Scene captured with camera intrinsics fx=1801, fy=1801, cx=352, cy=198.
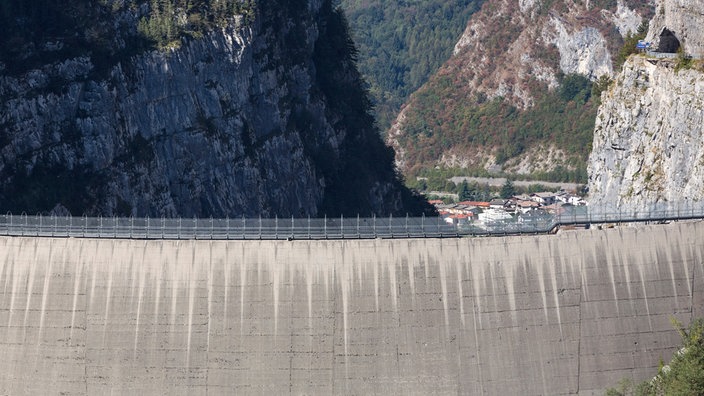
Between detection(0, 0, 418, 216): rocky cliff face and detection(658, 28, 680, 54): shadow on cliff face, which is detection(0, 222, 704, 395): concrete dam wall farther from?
detection(658, 28, 680, 54): shadow on cliff face

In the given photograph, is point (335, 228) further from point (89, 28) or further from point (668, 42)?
point (668, 42)

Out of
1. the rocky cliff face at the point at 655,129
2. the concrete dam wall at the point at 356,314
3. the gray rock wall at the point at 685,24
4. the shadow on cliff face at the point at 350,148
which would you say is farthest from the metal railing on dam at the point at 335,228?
the shadow on cliff face at the point at 350,148

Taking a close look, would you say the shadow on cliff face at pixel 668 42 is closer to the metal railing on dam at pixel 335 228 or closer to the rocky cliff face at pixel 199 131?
the rocky cliff face at pixel 199 131

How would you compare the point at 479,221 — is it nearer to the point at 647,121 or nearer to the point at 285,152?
the point at 647,121

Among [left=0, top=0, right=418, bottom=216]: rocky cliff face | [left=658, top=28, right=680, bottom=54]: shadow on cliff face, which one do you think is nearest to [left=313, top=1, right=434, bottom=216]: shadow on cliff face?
[left=0, top=0, right=418, bottom=216]: rocky cliff face

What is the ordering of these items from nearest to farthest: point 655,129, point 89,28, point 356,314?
point 356,314, point 655,129, point 89,28

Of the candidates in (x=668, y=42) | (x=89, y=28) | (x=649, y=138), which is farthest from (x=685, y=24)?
(x=89, y=28)
